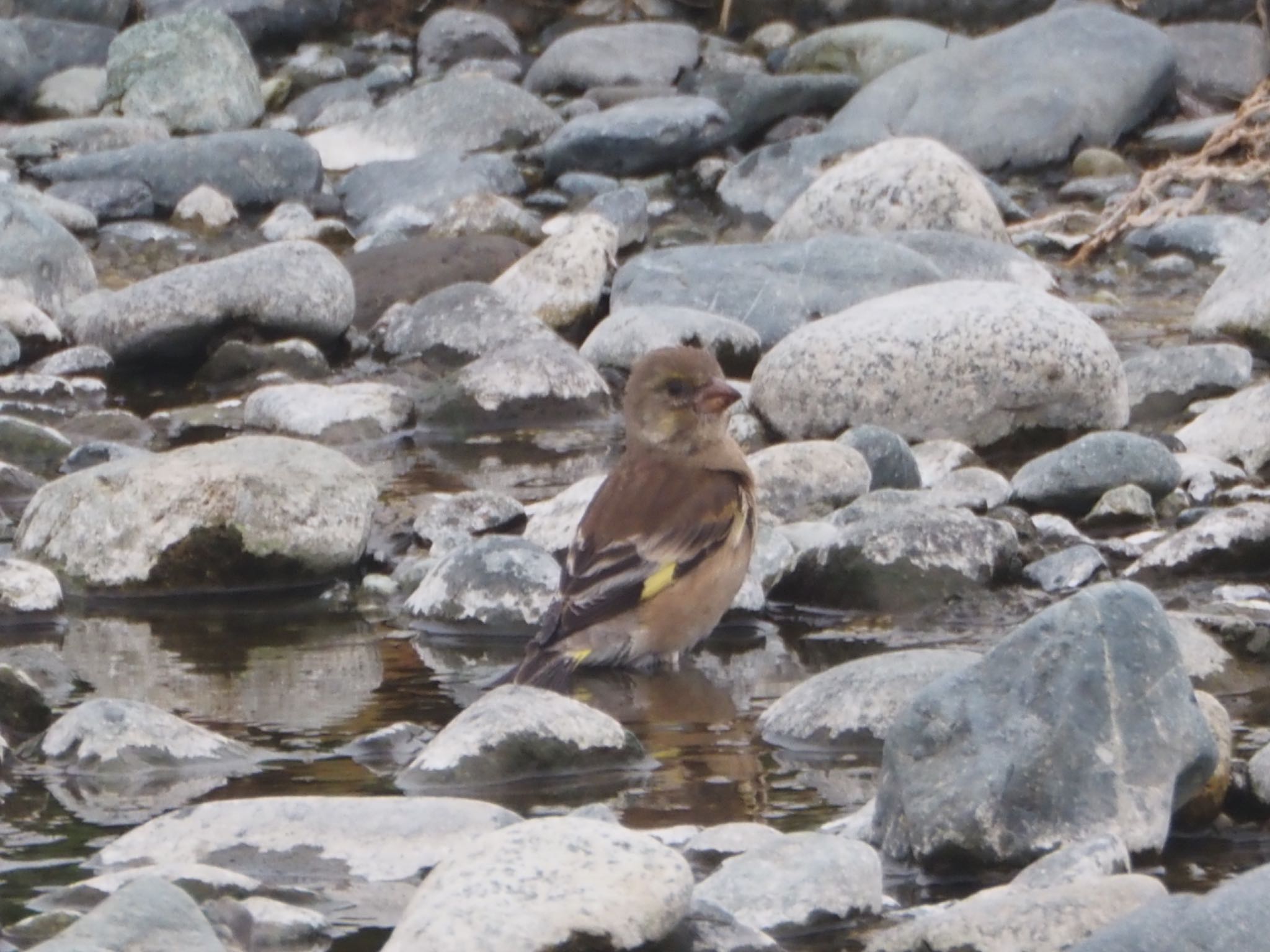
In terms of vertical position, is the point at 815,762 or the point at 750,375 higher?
the point at 815,762

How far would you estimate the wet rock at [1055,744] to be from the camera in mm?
4910

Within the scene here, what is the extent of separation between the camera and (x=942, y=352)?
9.62m

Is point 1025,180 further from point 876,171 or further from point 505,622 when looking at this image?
point 505,622

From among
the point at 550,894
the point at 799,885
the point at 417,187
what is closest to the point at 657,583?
the point at 799,885

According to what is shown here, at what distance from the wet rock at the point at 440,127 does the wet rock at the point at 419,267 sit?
10.7ft

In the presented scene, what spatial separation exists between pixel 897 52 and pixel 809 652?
35.2 ft

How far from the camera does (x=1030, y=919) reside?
4195 mm

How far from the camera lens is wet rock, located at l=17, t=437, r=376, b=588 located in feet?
26.2

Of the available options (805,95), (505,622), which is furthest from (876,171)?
(505,622)

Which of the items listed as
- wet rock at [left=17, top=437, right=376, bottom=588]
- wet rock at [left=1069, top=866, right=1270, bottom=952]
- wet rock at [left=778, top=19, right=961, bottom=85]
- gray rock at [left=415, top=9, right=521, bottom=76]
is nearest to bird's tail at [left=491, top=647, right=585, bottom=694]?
wet rock at [left=17, top=437, right=376, bottom=588]

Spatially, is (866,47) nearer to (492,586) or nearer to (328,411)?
(328,411)

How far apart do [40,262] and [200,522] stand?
16.3 feet

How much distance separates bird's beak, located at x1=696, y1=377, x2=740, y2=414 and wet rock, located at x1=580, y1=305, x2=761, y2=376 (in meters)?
3.13

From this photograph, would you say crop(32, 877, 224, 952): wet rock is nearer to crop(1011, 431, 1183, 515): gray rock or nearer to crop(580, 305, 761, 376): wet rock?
crop(1011, 431, 1183, 515): gray rock
